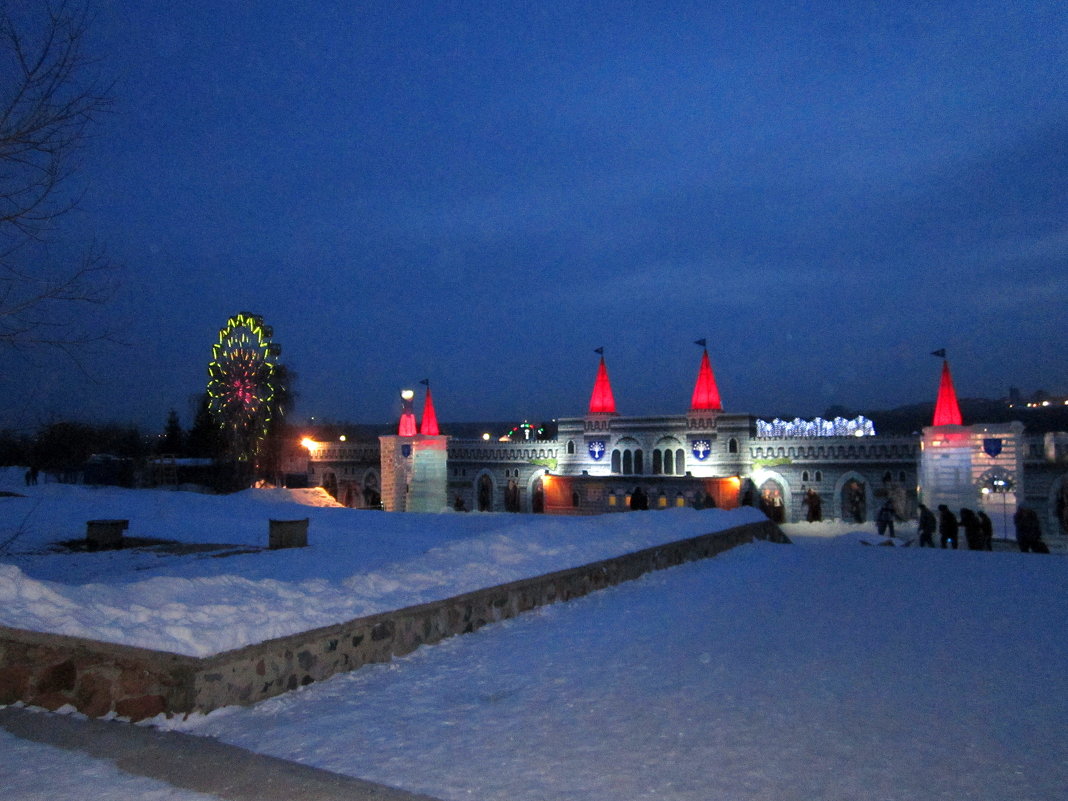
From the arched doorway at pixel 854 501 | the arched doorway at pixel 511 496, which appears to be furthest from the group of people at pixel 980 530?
the arched doorway at pixel 511 496

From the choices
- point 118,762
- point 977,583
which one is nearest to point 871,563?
point 977,583

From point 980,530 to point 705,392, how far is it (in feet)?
56.5

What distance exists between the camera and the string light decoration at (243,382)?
3133cm

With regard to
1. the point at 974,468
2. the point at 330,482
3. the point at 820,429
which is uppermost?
the point at 820,429

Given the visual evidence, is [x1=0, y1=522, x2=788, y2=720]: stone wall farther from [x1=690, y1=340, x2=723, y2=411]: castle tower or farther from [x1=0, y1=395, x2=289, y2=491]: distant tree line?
[x1=690, y1=340, x2=723, y2=411]: castle tower

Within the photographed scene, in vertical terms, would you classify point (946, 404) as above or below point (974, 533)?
above

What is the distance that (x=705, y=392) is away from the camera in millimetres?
33281

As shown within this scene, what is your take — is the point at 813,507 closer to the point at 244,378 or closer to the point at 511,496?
the point at 511,496


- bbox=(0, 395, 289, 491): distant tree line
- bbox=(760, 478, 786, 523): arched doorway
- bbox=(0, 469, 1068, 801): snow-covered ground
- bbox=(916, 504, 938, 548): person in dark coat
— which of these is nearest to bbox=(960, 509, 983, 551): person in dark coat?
bbox=(916, 504, 938, 548): person in dark coat

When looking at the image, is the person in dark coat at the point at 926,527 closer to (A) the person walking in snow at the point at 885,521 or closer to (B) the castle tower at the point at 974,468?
(A) the person walking in snow at the point at 885,521

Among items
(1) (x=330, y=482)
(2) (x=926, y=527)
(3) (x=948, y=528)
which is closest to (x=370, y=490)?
(1) (x=330, y=482)

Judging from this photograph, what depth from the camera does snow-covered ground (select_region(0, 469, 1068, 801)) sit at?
4055 millimetres

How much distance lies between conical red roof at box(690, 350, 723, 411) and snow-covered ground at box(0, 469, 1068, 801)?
923 inches

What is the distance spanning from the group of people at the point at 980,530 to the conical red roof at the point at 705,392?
49.2 feet
